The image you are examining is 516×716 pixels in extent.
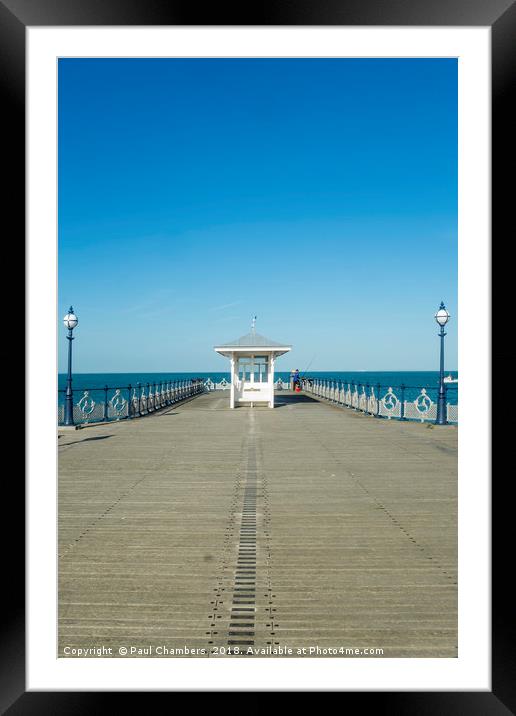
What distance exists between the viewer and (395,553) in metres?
4.83

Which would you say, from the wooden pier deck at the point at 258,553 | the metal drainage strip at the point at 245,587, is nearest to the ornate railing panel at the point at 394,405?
the wooden pier deck at the point at 258,553

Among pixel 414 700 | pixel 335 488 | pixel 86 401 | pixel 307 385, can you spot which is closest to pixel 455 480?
pixel 335 488

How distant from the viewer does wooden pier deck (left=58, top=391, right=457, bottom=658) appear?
335cm

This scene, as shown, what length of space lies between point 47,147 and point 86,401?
48.5 feet

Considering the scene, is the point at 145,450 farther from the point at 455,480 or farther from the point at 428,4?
the point at 428,4

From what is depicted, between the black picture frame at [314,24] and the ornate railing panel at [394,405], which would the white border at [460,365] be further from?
the ornate railing panel at [394,405]

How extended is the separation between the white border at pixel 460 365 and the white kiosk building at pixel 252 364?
66.3 ft

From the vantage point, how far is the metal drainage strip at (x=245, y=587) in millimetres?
3334

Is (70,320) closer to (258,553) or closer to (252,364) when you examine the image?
(252,364)

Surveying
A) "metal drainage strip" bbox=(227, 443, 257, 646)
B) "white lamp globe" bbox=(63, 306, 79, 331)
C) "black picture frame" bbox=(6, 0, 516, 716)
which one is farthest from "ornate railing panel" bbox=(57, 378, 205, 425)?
"black picture frame" bbox=(6, 0, 516, 716)

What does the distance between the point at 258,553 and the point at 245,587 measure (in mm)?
781

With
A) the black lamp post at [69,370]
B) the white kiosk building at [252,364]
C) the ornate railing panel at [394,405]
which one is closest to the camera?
the black lamp post at [69,370]

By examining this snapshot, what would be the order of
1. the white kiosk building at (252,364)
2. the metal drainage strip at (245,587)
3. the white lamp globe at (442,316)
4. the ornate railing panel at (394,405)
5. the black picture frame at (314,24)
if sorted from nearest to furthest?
the black picture frame at (314,24) → the metal drainage strip at (245,587) → the white lamp globe at (442,316) → the ornate railing panel at (394,405) → the white kiosk building at (252,364)

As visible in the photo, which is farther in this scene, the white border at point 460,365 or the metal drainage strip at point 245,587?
the metal drainage strip at point 245,587
